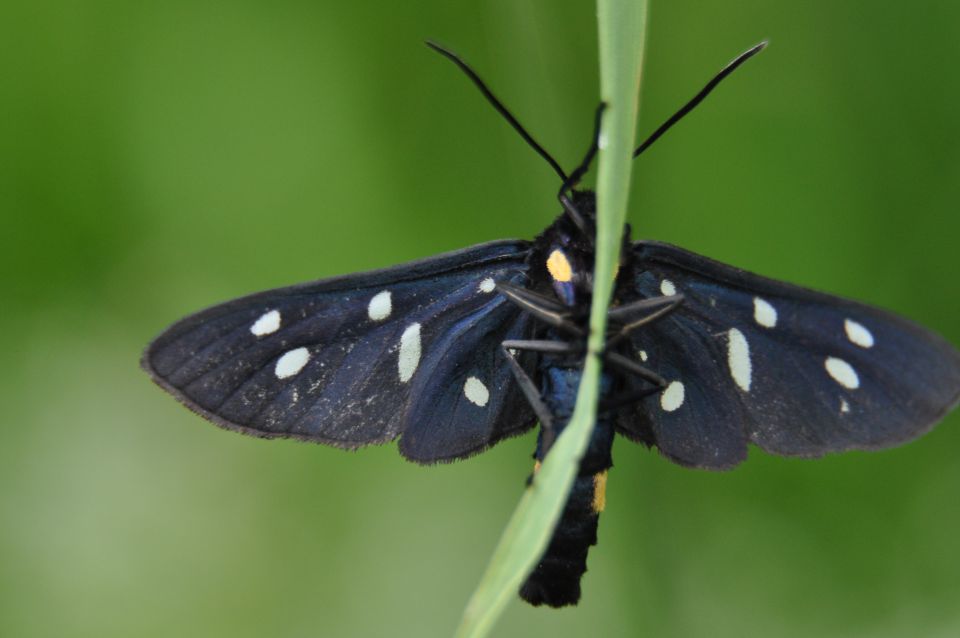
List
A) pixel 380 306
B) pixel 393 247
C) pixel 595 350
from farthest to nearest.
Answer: pixel 393 247 → pixel 380 306 → pixel 595 350

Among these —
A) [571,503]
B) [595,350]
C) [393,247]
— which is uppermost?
[393,247]

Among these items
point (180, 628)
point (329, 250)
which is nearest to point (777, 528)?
point (329, 250)

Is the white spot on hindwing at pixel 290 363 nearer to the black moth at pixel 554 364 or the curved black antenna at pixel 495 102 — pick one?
the black moth at pixel 554 364

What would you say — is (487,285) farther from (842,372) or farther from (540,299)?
(842,372)

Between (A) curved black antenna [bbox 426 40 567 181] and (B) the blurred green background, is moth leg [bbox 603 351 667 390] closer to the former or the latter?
(A) curved black antenna [bbox 426 40 567 181]

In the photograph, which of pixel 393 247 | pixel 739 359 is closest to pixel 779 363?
pixel 739 359

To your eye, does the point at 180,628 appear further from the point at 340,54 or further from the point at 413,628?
the point at 340,54

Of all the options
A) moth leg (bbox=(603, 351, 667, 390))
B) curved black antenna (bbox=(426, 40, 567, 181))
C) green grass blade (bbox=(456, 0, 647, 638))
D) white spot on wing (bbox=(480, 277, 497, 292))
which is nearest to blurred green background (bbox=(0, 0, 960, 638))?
curved black antenna (bbox=(426, 40, 567, 181))

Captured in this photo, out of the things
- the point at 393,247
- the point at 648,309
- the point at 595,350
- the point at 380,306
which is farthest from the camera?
the point at 393,247
